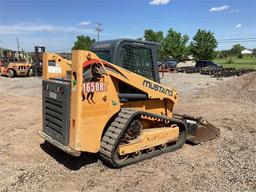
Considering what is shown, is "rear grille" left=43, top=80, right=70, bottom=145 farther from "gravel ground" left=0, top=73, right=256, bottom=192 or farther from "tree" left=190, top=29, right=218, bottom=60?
"tree" left=190, top=29, right=218, bottom=60

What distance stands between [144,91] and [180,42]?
47866mm

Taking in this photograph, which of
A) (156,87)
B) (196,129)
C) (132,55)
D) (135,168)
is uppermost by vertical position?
(132,55)

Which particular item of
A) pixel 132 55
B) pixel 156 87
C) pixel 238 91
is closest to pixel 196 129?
pixel 156 87

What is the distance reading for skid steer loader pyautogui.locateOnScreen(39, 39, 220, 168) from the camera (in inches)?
216

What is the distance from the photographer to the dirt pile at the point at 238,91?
14461 millimetres

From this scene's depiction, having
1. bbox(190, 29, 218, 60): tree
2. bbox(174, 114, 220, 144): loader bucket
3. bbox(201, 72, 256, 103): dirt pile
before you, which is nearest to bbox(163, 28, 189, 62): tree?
bbox(190, 29, 218, 60): tree

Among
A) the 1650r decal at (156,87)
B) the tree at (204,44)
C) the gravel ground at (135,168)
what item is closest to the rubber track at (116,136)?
the gravel ground at (135,168)

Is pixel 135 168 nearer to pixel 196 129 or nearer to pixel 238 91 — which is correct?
pixel 196 129

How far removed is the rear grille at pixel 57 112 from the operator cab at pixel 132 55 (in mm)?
1128

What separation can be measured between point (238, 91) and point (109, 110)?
11.3 m

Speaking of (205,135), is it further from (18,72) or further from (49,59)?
(18,72)

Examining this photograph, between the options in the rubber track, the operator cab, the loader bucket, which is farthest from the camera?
the loader bucket

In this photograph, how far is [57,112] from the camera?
606 cm

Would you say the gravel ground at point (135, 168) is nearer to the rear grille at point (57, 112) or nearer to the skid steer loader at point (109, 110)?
the skid steer loader at point (109, 110)
